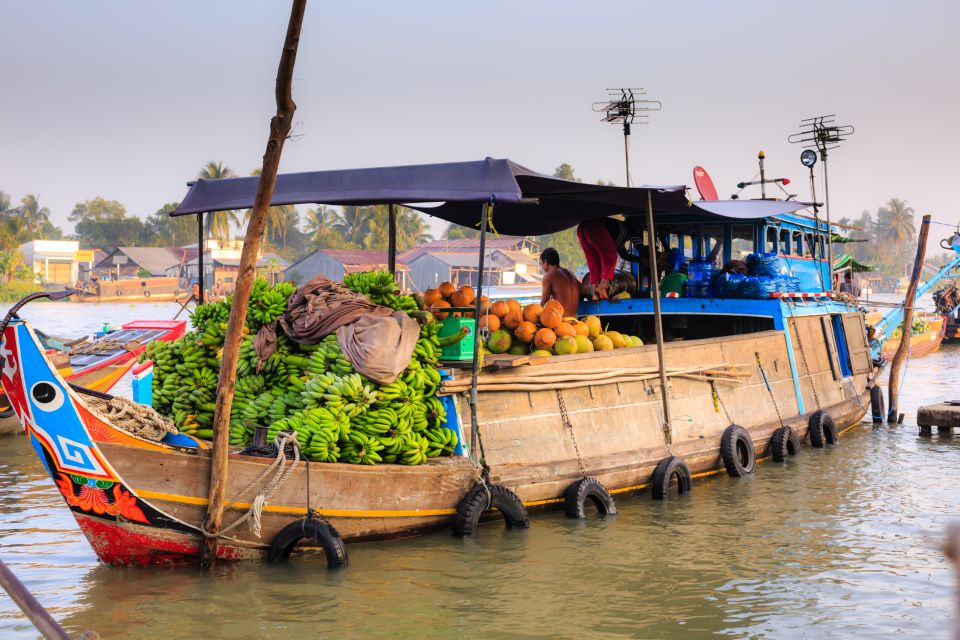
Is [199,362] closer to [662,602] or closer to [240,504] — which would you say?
[240,504]

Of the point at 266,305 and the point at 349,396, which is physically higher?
the point at 266,305

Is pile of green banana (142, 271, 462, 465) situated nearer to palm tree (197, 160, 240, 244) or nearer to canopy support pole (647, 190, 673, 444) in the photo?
canopy support pole (647, 190, 673, 444)

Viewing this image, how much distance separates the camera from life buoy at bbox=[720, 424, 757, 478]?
35.3 ft

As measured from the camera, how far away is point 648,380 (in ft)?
32.8

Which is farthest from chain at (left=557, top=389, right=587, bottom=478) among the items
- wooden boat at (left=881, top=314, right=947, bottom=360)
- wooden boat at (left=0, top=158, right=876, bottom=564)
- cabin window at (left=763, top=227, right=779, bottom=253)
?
wooden boat at (left=881, top=314, right=947, bottom=360)

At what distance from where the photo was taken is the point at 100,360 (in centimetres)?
1672

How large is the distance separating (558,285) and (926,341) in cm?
2591

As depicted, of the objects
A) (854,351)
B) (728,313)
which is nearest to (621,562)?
(728,313)

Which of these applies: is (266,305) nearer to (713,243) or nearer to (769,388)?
(769,388)

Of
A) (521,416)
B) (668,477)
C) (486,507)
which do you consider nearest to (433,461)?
(486,507)

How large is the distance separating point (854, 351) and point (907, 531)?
274 inches

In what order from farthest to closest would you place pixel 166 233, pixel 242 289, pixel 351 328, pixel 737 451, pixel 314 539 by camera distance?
pixel 166 233, pixel 737 451, pixel 351 328, pixel 314 539, pixel 242 289

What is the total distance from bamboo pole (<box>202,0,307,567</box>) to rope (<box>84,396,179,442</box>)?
0.62 m

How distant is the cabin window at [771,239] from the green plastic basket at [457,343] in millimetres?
6645
